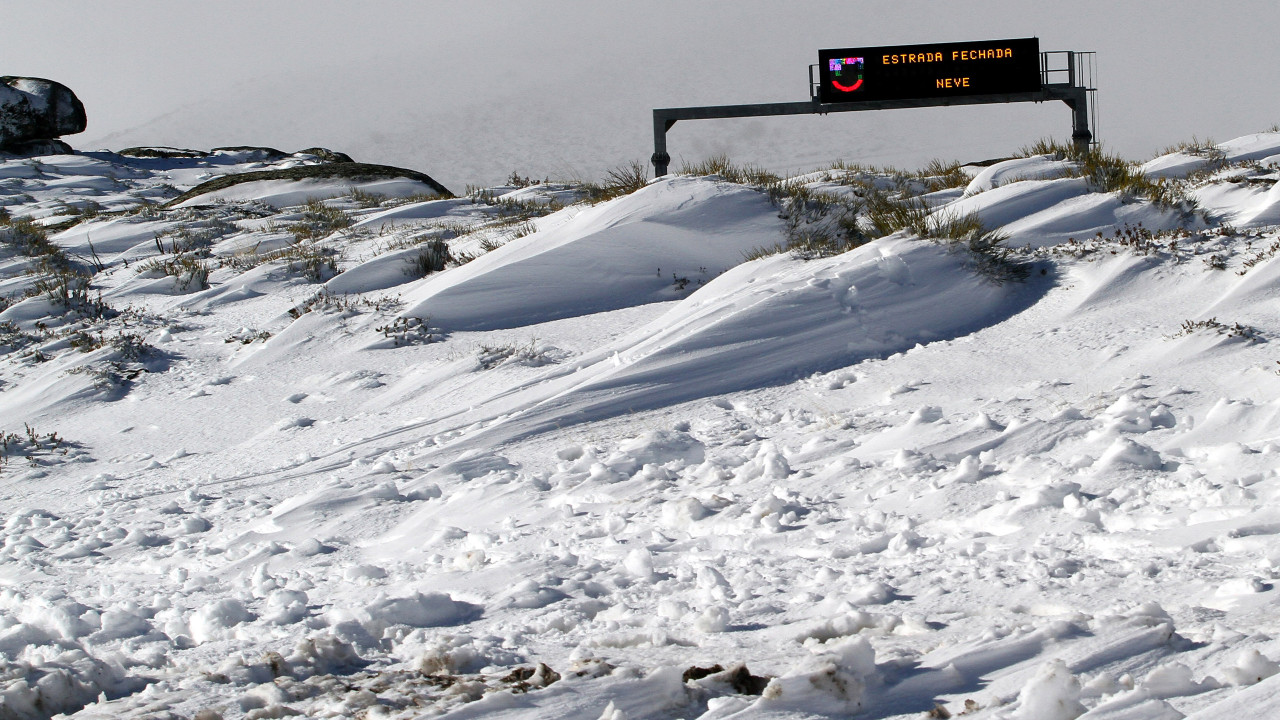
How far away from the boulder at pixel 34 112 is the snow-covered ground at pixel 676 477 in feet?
79.0

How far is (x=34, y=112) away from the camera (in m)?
28.2

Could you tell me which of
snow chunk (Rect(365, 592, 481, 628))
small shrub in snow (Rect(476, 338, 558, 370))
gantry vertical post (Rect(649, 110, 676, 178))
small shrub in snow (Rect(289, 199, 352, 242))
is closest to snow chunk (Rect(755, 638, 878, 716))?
snow chunk (Rect(365, 592, 481, 628))

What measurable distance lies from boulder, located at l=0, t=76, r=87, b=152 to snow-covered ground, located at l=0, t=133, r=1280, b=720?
24.1 metres

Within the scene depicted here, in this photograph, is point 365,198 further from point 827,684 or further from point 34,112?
point 34,112

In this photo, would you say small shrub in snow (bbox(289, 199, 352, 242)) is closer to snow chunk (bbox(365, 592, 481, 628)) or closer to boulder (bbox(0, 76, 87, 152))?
snow chunk (bbox(365, 592, 481, 628))

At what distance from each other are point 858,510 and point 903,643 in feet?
3.55

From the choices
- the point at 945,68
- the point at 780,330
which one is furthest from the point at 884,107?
the point at 780,330

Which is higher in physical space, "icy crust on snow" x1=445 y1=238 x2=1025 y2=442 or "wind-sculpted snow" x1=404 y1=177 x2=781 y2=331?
"wind-sculpted snow" x1=404 y1=177 x2=781 y2=331

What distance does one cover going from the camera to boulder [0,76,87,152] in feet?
91.1

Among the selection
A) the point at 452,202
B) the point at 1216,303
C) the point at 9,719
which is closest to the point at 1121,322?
the point at 1216,303

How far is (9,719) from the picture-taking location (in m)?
2.13

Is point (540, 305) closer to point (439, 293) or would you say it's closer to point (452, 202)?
point (439, 293)

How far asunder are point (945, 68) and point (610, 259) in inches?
335

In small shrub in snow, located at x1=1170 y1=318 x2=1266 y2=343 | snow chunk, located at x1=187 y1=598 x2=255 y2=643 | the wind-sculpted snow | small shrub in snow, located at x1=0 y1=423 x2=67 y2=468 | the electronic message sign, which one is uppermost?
the electronic message sign
